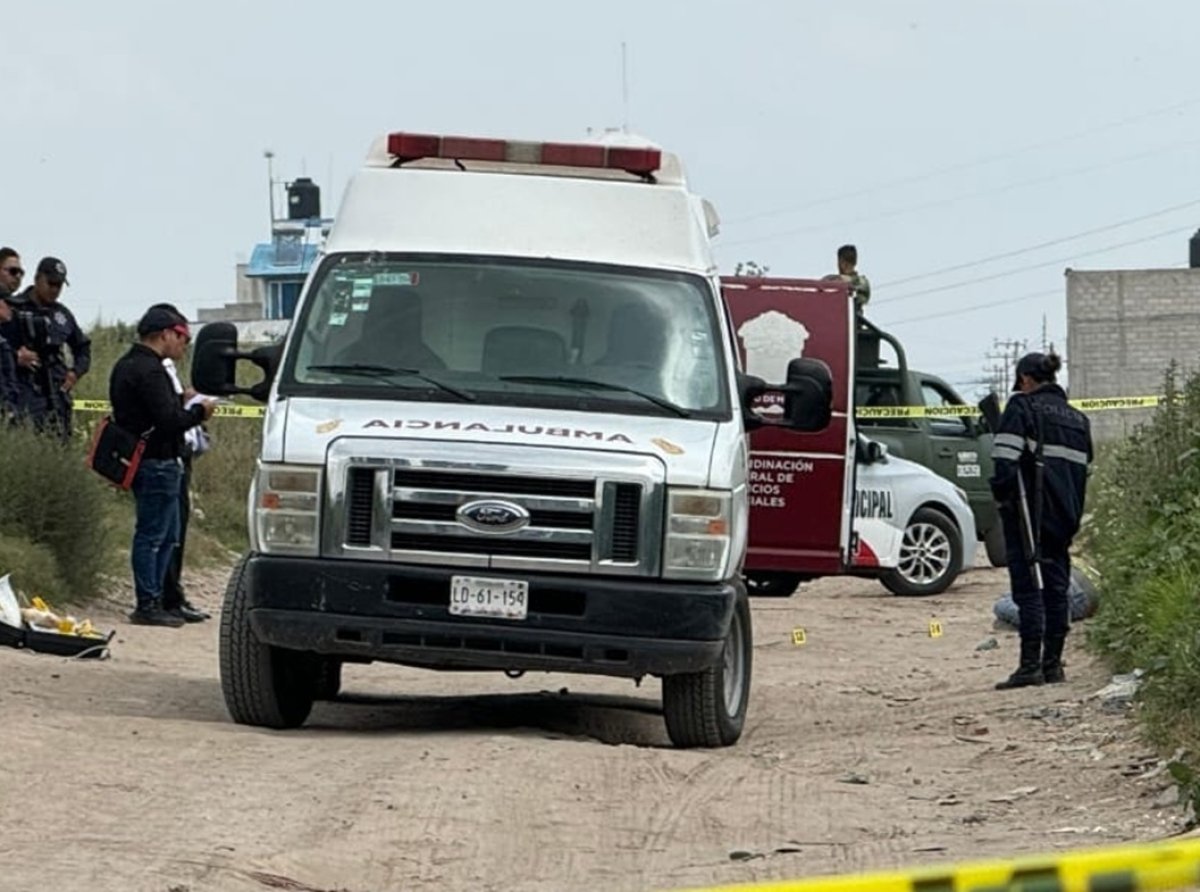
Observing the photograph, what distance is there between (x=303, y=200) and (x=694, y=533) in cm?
7407

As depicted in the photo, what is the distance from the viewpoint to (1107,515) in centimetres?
1903

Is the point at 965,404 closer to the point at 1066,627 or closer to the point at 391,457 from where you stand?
the point at 1066,627

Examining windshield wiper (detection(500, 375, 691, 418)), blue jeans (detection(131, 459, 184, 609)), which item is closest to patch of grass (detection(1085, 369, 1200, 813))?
windshield wiper (detection(500, 375, 691, 418))

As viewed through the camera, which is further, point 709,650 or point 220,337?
point 220,337

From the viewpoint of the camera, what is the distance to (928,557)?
21.5m

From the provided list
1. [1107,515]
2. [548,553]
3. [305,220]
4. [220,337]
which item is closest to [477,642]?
[548,553]

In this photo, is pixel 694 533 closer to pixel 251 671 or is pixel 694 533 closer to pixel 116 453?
pixel 251 671

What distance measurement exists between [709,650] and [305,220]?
75444 millimetres

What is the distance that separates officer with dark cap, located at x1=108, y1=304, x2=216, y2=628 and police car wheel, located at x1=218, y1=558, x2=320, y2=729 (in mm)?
4265

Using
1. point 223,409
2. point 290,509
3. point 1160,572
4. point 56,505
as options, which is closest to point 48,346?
point 56,505

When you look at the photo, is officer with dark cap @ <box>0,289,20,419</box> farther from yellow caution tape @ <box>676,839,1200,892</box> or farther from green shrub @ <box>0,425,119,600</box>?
yellow caution tape @ <box>676,839,1200,892</box>

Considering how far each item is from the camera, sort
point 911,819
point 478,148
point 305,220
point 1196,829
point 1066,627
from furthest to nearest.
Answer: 1. point 305,220
2. point 1066,627
3. point 478,148
4. point 911,819
5. point 1196,829

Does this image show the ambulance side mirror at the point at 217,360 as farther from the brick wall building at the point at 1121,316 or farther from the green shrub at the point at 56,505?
the brick wall building at the point at 1121,316

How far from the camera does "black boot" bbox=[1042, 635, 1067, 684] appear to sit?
44.3ft
